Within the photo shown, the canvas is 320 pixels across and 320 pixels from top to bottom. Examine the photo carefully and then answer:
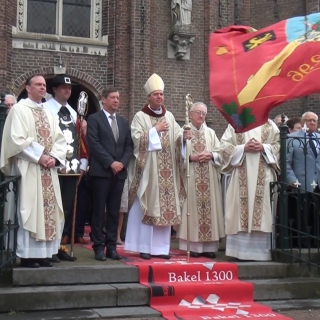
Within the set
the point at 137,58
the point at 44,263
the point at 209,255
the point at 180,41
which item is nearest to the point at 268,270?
the point at 209,255

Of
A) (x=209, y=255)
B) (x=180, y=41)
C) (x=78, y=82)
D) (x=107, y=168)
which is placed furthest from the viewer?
(x=180, y=41)

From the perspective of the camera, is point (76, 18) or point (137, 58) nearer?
point (137, 58)

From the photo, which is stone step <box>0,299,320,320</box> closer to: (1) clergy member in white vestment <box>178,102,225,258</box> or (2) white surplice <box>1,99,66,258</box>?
(2) white surplice <box>1,99,66,258</box>

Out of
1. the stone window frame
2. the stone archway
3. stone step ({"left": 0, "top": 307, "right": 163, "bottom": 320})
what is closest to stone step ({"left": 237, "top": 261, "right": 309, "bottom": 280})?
stone step ({"left": 0, "top": 307, "right": 163, "bottom": 320})

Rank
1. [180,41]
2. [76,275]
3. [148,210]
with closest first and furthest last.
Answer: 1. [76,275]
2. [148,210]
3. [180,41]

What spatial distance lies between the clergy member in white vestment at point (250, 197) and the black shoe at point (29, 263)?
100 inches

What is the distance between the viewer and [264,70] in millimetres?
6637

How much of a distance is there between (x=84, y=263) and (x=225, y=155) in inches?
93.9

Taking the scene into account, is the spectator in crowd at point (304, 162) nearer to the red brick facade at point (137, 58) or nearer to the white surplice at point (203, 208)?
the white surplice at point (203, 208)

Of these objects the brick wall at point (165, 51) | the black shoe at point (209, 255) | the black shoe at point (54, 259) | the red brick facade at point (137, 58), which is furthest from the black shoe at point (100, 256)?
the brick wall at point (165, 51)

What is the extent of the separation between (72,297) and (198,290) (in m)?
1.37

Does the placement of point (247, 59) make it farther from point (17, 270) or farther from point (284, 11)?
point (284, 11)

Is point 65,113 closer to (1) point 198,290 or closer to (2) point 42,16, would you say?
(1) point 198,290

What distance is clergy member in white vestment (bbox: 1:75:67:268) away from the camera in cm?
637
